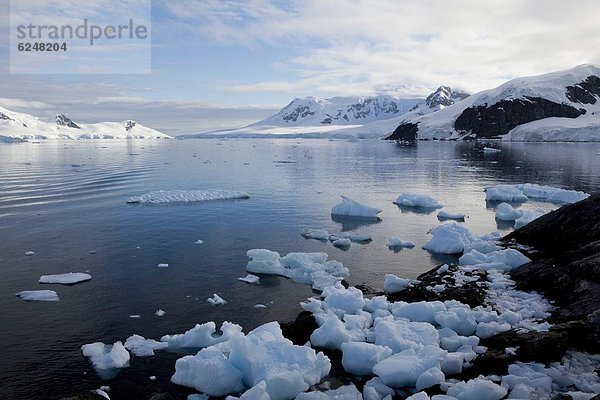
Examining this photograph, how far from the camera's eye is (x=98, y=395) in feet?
29.7

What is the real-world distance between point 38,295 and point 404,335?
36.8 feet

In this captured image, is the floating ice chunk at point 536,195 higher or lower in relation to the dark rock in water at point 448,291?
higher

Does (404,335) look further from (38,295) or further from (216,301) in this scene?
(38,295)

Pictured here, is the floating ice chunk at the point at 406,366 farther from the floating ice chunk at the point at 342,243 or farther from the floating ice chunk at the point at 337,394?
the floating ice chunk at the point at 342,243

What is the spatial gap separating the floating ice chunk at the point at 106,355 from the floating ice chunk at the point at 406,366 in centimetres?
588

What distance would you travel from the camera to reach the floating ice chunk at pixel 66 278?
15352mm

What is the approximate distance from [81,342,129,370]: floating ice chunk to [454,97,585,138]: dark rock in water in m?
162

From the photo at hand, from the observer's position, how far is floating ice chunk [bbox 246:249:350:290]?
16125 mm

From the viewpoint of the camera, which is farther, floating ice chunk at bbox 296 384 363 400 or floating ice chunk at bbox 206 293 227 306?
floating ice chunk at bbox 206 293 227 306

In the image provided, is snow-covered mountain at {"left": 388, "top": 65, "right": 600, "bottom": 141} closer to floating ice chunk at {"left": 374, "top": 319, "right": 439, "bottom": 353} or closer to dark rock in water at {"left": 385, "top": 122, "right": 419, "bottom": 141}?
dark rock in water at {"left": 385, "top": 122, "right": 419, "bottom": 141}

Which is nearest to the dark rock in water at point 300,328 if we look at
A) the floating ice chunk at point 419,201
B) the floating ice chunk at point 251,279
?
the floating ice chunk at point 251,279

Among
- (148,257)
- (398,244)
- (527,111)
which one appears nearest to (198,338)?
(148,257)

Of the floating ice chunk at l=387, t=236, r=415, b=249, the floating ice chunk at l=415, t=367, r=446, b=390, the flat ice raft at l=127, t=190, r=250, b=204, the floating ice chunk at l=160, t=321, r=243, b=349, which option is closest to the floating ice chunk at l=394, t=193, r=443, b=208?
the floating ice chunk at l=387, t=236, r=415, b=249

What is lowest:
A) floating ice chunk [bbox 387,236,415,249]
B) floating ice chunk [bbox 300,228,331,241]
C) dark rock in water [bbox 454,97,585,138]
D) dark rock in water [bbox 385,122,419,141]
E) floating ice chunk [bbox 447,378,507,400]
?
floating ice chunk [bbox 447,378,507,400]
